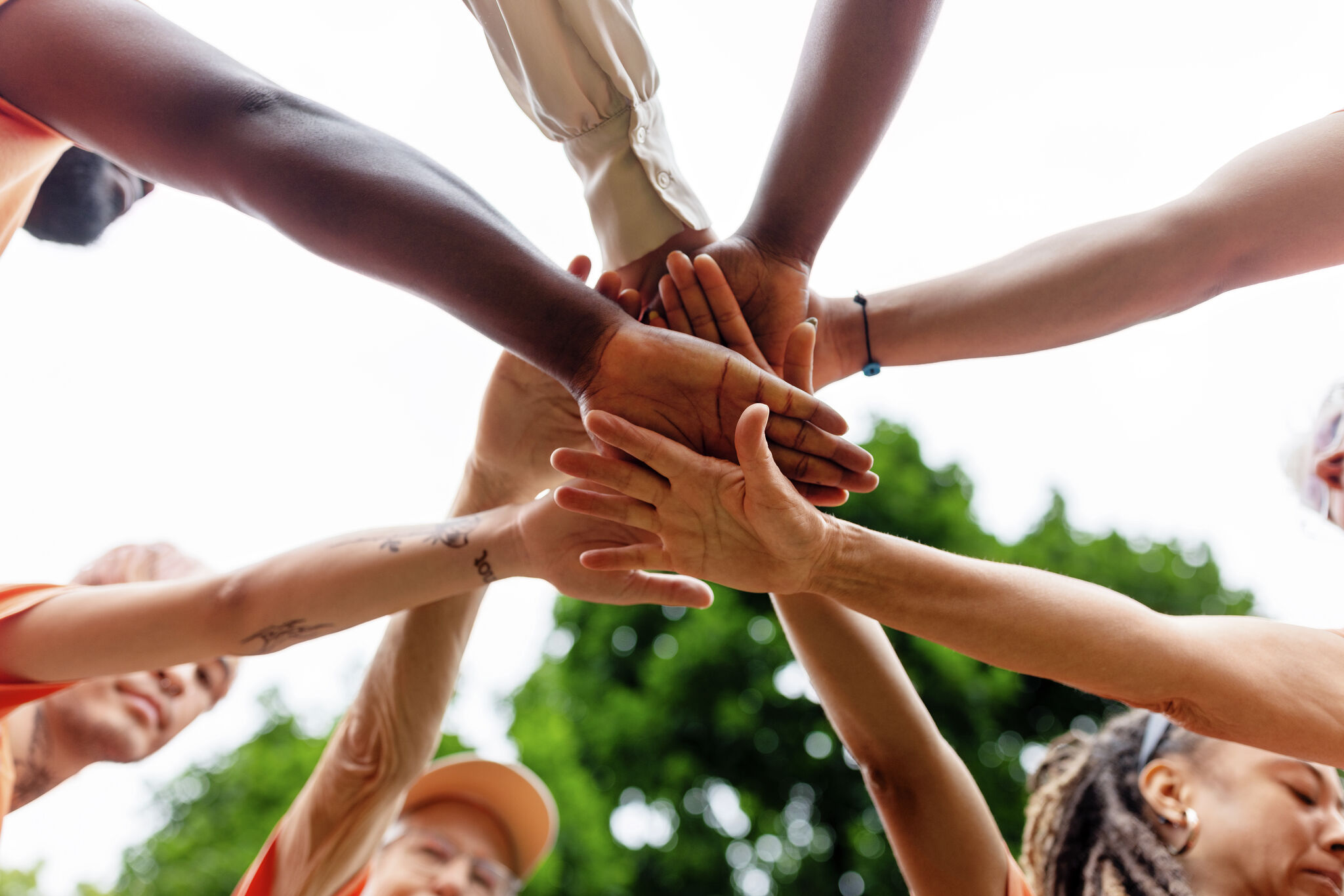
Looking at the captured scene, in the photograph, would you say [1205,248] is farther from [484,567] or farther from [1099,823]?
[484,567]

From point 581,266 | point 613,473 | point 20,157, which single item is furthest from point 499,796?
point 20,157

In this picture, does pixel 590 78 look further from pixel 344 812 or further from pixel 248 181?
pixel 344 812

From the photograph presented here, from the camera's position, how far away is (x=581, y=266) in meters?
1.99

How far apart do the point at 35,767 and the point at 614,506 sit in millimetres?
1947

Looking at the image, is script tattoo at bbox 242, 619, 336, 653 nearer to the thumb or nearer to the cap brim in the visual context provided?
the thumb

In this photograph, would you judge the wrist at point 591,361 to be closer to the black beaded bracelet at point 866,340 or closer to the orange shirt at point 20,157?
the black beaded bracelet at point 866,340

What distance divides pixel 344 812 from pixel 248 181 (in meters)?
1.52

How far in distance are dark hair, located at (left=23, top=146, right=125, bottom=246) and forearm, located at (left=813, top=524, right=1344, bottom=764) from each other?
2131 millimetres

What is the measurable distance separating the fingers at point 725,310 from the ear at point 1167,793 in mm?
1238

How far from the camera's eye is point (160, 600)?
6.39 feet

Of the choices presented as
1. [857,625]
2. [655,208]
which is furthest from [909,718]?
[655,208]

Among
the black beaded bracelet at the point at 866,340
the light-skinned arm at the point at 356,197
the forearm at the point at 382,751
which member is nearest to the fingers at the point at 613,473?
the light-skinned arm at the point at 356,197

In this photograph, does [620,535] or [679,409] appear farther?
[620,535]

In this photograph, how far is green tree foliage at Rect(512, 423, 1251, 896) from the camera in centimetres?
916
